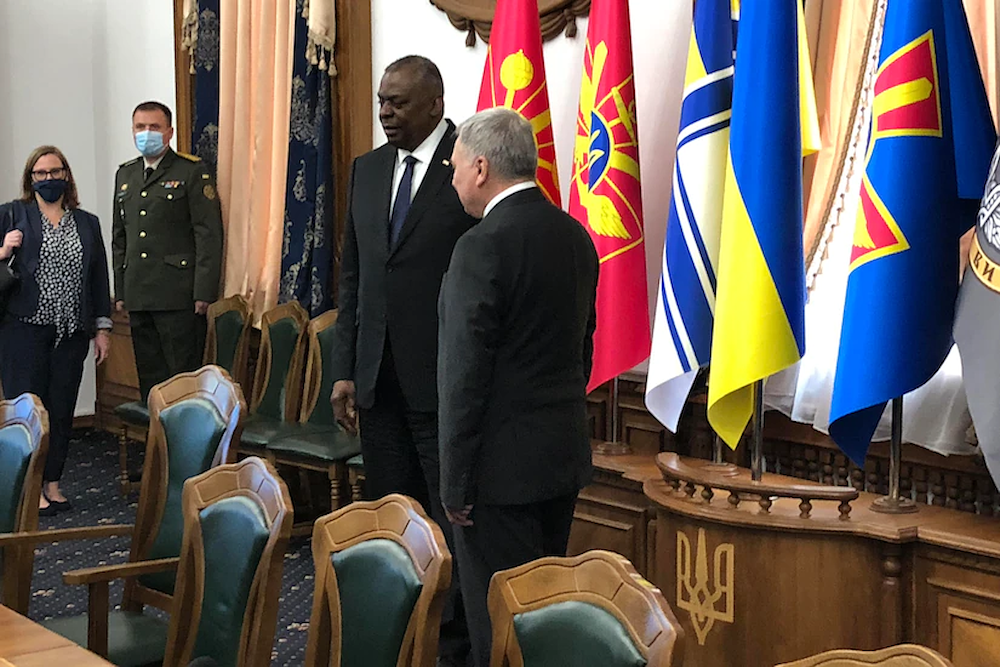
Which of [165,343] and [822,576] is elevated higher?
[165,343]

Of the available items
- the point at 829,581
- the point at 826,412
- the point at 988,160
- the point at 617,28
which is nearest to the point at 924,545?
the point at 829,581

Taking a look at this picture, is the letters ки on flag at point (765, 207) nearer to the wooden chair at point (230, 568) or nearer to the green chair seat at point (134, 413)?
the wooden chair at point (230, 568)

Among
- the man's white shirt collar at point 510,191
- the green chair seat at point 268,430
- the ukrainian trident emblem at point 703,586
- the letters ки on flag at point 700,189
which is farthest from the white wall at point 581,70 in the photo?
the man's white shirt collar at point 510,191

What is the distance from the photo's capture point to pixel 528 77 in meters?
4.02

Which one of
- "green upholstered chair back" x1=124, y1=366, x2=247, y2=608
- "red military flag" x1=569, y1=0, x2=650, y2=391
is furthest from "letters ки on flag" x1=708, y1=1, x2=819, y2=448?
"green upholstered chair back" x1=124, y1=366, x2=247, y2=608

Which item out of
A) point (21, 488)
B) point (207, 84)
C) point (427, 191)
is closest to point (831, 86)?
point (427, 191)

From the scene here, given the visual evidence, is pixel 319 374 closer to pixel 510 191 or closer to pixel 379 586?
pixel 510 191

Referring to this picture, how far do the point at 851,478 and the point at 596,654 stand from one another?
6.54 feet

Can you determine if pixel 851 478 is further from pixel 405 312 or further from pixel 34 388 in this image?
pixel 34 388

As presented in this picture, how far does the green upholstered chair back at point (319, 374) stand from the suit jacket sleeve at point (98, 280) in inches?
34.6

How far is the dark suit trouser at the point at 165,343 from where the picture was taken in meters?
5.69

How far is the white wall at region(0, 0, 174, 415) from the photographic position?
695 centimetres

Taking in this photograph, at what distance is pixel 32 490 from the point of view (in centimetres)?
299

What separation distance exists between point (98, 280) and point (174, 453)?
95.2 inches
